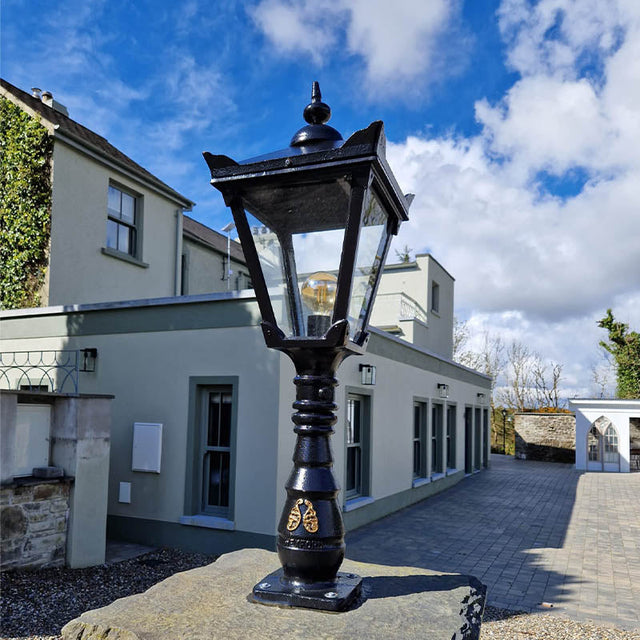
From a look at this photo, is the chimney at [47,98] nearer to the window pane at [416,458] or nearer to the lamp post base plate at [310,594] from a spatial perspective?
the window pane at [416,458]

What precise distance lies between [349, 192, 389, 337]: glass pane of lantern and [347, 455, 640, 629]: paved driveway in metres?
4.65

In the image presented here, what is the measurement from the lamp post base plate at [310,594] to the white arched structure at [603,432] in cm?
2179

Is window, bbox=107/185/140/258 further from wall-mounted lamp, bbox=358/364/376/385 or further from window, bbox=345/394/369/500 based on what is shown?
window, bbox=345/394/369/500

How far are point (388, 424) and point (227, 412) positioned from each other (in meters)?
3.90

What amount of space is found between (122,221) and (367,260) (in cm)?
1088

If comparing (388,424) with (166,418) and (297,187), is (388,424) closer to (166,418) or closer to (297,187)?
(166,418)

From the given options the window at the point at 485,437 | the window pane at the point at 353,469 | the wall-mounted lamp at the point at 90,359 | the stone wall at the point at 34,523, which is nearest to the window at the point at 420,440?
the window pane at the point at 353,469

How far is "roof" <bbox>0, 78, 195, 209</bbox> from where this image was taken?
11352 millimetres

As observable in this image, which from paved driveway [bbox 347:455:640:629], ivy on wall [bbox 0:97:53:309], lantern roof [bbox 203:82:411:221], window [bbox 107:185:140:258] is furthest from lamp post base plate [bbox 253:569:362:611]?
window [bbox 107:185:140:258]

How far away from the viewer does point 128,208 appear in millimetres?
12836

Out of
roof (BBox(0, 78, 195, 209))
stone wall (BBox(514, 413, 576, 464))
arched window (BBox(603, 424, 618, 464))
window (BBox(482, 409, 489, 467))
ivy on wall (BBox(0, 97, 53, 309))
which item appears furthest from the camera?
stone wall (BBox(514, 413, 576, 464))

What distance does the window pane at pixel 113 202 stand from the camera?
12.3m

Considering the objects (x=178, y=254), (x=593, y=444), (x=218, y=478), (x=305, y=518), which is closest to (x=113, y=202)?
(x=178, y=254)

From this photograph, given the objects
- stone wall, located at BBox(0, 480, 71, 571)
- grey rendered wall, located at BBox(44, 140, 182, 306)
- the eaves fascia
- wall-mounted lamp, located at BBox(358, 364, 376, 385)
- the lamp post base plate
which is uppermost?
the eaves fascia
